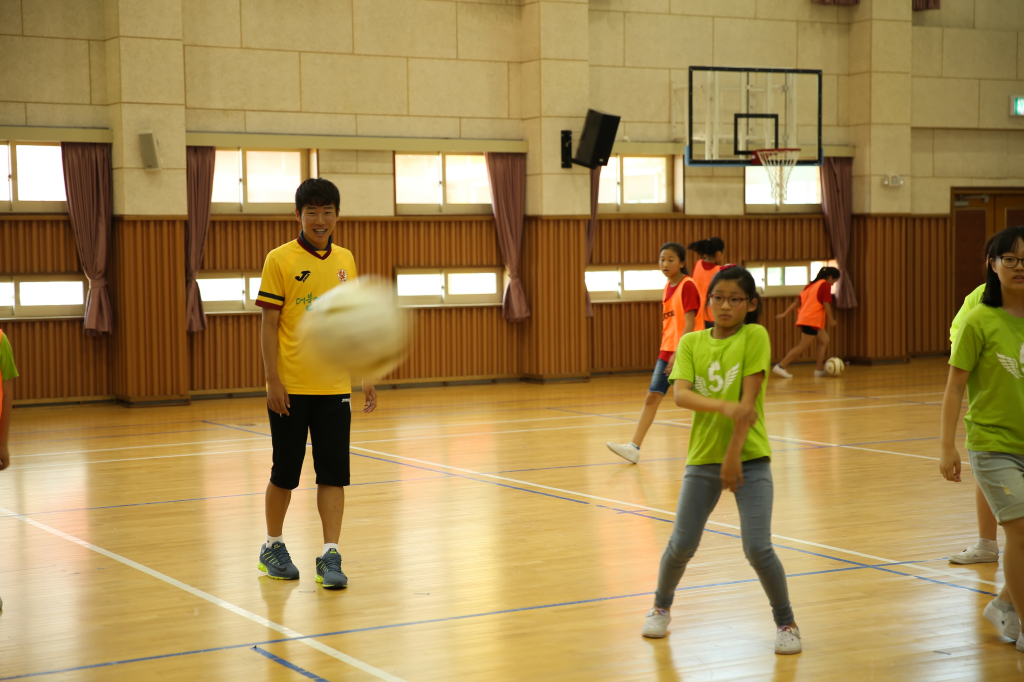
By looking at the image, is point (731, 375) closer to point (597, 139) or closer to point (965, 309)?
point (965, 309)

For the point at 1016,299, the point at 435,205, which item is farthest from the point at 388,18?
the point at 1016,299

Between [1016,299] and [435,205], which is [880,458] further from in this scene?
[435,205]

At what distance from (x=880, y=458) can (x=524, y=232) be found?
7897 millimetres

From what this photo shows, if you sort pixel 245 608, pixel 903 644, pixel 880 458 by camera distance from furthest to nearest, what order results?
1. pixel 880 458
2. pixel 245 608
3. pixel 903 644

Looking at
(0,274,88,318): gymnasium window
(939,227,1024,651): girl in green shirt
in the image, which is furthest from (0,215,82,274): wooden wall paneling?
(939,227,1024,651): girl in green shirt

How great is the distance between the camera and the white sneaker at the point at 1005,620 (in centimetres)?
459

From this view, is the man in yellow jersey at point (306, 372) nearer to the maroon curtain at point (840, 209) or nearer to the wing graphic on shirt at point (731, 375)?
the wing graphic on shirt at point (731, 375)

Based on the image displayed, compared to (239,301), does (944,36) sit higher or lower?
higher

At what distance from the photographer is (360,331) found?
4.65 metres

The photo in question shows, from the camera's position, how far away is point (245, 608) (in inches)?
203

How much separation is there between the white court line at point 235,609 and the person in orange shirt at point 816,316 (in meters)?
11.8

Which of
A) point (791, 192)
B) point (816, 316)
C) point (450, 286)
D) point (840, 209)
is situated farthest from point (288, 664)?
point (840, 209)

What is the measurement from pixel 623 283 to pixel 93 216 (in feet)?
24.3

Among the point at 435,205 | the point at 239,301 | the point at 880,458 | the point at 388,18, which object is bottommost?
the point at 880,458
